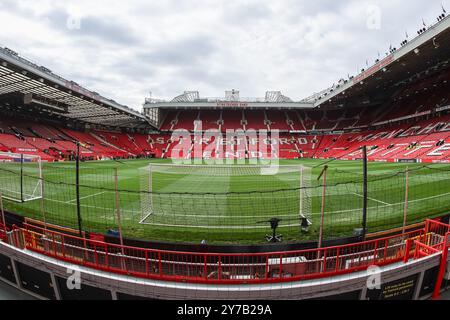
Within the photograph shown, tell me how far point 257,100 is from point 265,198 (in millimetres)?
43010

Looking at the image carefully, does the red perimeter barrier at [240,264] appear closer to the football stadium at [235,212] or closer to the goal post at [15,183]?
the football stadium at [235,212]

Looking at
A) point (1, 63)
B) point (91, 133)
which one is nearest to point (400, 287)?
point (1, 63)

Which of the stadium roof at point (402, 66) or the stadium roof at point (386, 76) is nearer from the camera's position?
the stadium roof at point (402, 66)

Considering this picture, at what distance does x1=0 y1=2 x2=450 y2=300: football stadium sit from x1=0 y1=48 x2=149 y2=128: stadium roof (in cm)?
20

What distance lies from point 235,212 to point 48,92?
1195 inches

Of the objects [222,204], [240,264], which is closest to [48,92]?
[222,204]

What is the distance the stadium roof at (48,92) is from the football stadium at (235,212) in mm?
195

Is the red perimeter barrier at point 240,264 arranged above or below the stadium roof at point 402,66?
below

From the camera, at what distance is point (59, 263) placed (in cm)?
502

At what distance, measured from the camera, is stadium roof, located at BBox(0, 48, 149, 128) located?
71.2 feet

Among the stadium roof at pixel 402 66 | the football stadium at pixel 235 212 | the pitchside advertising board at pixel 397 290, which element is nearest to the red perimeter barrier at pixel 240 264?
the football stadium at pixel 235 212

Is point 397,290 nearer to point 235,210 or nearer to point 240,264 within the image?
point 240,264

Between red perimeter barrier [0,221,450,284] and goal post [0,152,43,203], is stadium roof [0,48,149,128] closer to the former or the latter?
goal post [0,152,43,203]

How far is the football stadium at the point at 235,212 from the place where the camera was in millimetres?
4742
